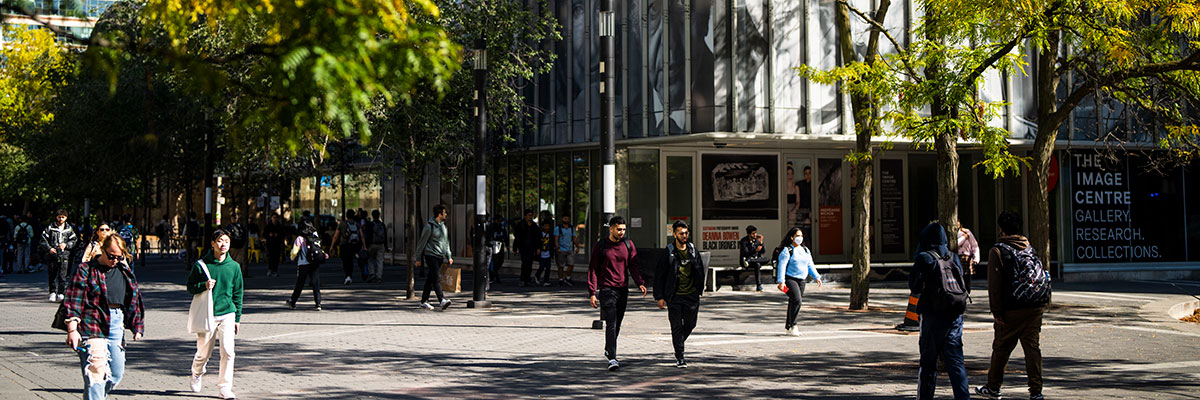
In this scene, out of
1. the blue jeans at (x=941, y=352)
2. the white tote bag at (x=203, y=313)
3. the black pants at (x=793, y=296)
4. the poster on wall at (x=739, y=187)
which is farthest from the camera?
the poster on wall at (x=739, y=187)

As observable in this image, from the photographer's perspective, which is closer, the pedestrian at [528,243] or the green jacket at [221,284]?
the green jacket at [221,284]

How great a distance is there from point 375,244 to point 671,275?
16084mm

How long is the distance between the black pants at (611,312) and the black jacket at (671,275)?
462mm

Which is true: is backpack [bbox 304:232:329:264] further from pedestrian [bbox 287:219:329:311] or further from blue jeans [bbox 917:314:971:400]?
blue jeans [bbox 917:314:971:400]

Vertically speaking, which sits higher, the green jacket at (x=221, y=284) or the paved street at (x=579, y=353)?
the green jacket at (x=221, y=284)

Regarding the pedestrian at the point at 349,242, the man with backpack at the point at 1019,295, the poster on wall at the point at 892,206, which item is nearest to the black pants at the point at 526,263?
the pedestrian at the point at 349,242

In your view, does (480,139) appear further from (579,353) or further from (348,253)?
(348,253)

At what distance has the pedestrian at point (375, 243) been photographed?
2544 centimetres

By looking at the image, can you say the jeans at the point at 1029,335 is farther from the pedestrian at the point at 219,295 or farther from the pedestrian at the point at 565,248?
the pedestrian at the point at 565,248

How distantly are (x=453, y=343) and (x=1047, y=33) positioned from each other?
406 inches

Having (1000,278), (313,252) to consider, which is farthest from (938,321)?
(313,252)

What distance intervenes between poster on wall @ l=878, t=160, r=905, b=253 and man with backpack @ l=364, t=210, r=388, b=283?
1268 centimetres

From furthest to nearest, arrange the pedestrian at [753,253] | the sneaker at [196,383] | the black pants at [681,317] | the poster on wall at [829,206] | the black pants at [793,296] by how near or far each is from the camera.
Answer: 1. the poster on wall at [829,206]
2. the pedestrian at [753,253]
3. the black pants at [793,296]
4. the black pants at [681,317]
5. the sneaker at [196,383]

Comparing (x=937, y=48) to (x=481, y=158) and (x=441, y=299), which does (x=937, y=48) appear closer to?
(x=481, y=158)
